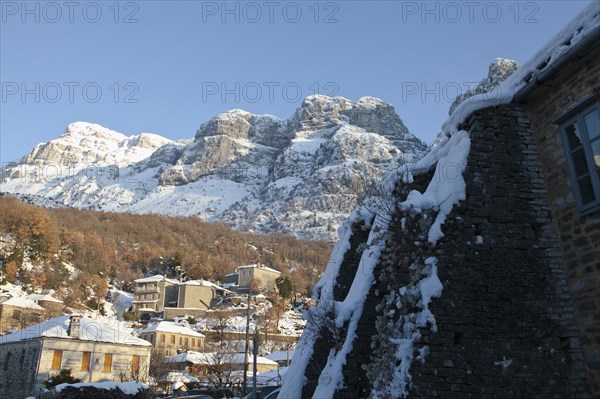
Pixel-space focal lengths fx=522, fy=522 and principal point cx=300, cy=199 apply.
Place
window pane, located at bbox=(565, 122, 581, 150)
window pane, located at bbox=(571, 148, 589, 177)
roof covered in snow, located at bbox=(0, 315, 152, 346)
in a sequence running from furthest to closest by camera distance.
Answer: roof covered in snow, located at bbox=(0, 315, 152, 346)
window pane, located at bbox=(565, 122, 581, 150)
window pane, located at bbox=(571, 148, 589, 177)

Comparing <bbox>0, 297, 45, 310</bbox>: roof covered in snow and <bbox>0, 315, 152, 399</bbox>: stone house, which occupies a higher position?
Answer: <bbox>0, 297, 45, 310</bbox>: roof covered in snow

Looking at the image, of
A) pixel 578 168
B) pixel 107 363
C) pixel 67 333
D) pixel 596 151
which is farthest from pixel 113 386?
pixel 596 151

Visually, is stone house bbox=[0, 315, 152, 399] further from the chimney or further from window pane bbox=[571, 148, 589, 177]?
window pane bbox=[571, 148, 589, 177]

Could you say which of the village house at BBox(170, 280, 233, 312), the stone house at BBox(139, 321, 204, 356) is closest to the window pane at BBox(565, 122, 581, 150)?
the stone house at BBox(139, 321, 204, 356)

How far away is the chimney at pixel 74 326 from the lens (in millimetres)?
31406

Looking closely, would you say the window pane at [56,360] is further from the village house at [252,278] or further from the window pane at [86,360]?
the village house at [252,278]

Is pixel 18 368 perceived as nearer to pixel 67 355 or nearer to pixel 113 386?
pixel 67 355

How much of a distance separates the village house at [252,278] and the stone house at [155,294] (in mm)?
10705

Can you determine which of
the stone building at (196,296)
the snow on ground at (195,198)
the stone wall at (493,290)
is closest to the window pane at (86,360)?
the stone wall at (493,290)

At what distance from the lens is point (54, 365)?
30.0 meters

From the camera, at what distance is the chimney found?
3141 centimetres

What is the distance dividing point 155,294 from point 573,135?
71565mm

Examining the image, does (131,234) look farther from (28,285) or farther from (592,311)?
(592,311)

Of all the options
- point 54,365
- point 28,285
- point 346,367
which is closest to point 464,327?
point 346,367
